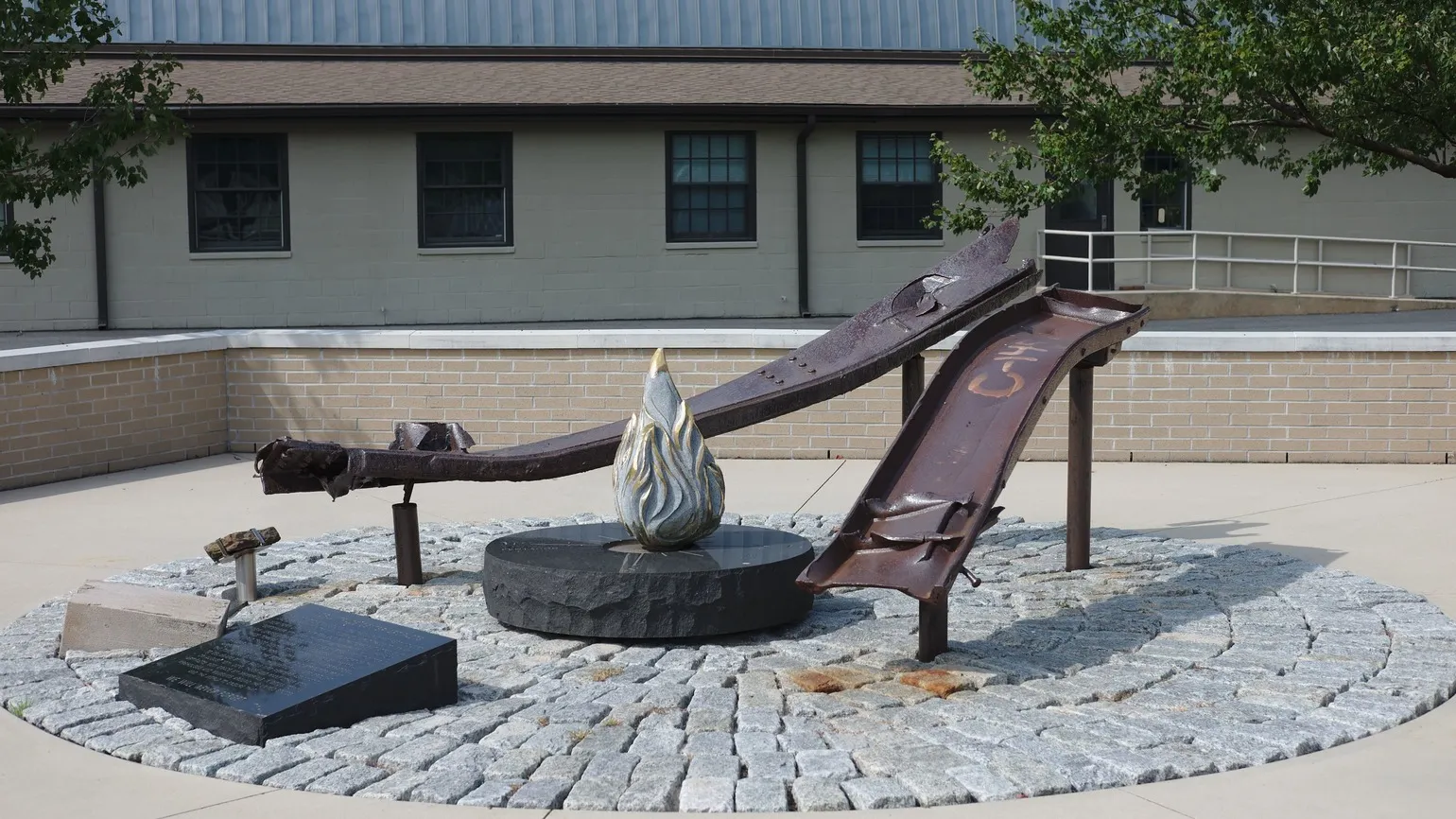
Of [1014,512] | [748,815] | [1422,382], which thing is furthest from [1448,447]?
[748,815]

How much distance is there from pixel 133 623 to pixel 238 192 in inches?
648

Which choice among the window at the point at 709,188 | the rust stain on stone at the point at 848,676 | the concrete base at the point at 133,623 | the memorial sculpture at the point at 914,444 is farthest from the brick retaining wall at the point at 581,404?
the window at the point at 709,188

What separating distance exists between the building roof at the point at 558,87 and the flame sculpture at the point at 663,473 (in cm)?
1535

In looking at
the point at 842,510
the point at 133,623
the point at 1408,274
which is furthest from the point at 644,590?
the point at 1408,274

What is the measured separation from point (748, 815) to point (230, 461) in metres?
9.54

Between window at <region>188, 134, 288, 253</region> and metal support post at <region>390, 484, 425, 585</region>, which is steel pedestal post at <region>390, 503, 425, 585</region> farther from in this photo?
window at <region>188, 134, 288, 253</region>

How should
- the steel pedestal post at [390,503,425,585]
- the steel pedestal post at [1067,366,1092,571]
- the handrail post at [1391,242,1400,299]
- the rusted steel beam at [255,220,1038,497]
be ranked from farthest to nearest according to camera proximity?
the handrail post at [1391,242,1400,299] < the steel pedestal post at [1067,366,1092,571] < the steel pedestal post at [390,503,425,585] < the rusted steel beam at [255,220,1038,497]

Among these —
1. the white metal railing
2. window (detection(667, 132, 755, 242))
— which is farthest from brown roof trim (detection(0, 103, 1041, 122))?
the white metal railing

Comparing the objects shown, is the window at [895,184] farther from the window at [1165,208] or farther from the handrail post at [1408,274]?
the handrail post at [1408,274]

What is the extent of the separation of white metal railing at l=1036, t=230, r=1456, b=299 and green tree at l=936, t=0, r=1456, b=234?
6379 millimetres

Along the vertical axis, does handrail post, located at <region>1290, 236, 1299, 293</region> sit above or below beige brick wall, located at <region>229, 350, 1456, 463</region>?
above

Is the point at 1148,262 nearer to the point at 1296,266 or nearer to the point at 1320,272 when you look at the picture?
the point at 1296,266

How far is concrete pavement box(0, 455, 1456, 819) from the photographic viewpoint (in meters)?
5.41

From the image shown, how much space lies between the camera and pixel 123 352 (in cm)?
1318
